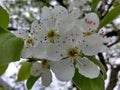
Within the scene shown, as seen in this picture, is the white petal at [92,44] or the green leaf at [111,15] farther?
the green leaf at [111,15]

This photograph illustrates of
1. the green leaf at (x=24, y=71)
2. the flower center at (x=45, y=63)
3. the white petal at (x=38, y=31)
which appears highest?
the white petal at (x=38, y=31)

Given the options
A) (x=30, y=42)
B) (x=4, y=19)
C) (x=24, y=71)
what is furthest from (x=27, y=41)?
(x=24, y=71)

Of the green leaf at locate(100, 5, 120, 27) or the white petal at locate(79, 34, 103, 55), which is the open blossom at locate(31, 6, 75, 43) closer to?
the white petal at locate(79, 34, 103, 55)

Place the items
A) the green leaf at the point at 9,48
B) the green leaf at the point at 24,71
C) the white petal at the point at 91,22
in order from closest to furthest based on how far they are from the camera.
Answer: the green leaf at the point at 9,48 < the white petal at the point at 91,22 < the green leaf at the point at 24,71

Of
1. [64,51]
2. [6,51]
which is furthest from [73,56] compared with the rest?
[6,51]

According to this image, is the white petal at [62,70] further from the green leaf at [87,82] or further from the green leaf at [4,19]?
the green leaf at [4,19]

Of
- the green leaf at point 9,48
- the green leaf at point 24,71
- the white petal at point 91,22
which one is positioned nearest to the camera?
the green leaf at point 9,48

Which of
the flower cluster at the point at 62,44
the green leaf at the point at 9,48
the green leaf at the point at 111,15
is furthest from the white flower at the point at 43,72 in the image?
the green leaf at the point at 111,15
